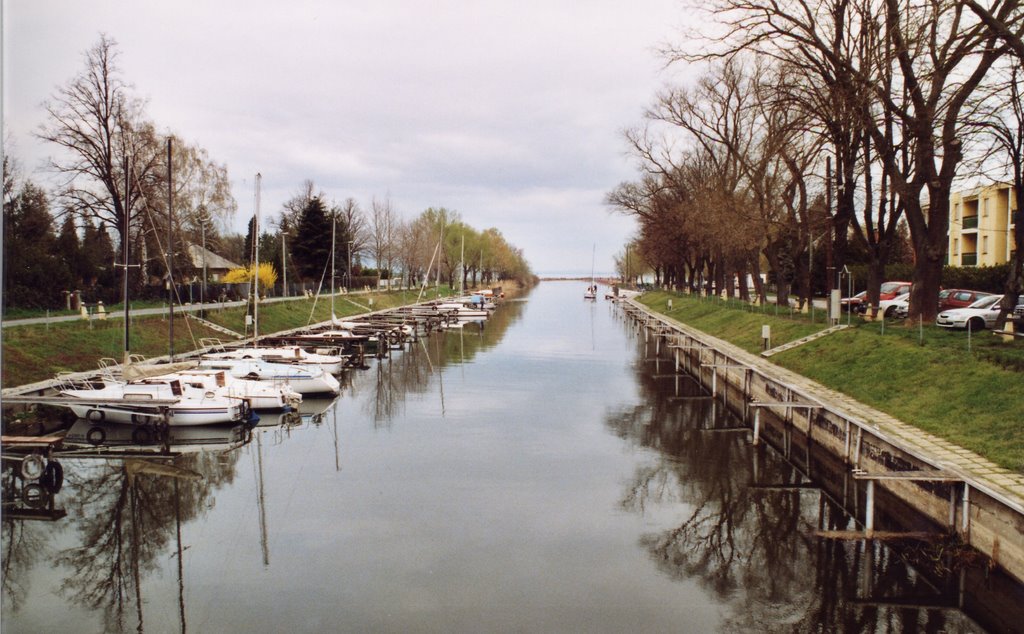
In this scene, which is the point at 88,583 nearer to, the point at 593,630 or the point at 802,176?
the point at 593,630

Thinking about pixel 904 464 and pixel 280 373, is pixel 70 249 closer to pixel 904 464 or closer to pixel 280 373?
pixel 280 373

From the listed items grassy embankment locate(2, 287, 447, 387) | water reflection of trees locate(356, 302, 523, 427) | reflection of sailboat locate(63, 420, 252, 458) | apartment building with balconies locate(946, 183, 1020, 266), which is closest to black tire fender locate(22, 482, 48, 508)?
reflection of sailboat locate(63, 420, 252, 458)

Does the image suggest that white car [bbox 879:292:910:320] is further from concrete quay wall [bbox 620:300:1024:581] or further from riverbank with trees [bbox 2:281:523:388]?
riverbank with trees [bbox 2:281:523:388]

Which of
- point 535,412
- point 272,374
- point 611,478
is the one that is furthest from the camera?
point 272,374

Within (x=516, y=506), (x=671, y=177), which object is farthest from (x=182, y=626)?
(x=671, y=177)

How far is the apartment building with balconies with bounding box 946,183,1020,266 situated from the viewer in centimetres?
4512

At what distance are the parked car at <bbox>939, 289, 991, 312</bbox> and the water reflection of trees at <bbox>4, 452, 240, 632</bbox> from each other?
28.4m

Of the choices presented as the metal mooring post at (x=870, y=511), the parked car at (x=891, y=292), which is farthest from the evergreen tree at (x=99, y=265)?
the parked car at (x=891, y=292)

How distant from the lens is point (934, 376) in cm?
1773

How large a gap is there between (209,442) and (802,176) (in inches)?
993

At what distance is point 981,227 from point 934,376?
3654 centimetres

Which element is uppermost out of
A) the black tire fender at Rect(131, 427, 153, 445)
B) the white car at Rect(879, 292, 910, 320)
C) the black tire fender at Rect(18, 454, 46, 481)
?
the white car at Rect(879, 292, 910, 320)

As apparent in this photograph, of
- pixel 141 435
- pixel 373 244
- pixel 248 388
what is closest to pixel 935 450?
pixel 141 435

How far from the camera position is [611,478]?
1712cm
